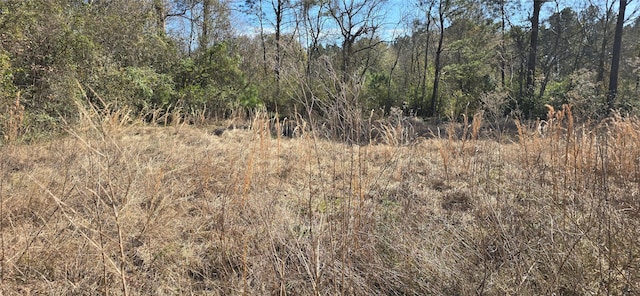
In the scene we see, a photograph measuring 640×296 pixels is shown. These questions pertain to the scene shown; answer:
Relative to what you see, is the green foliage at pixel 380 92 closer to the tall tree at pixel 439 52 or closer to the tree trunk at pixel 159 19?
the tall tree at pixel 439 52

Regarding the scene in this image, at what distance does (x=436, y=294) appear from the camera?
53.4 inches

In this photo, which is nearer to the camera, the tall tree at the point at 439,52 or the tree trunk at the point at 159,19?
the tree trunk at the point at 159,19

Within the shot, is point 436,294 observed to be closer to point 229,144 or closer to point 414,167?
point 414,167

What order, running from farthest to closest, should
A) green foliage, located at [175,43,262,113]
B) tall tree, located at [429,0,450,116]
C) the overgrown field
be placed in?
tall tree, located at [429,0,450,116] → green foliage, located at [175,43,262,113] → the overgrown field

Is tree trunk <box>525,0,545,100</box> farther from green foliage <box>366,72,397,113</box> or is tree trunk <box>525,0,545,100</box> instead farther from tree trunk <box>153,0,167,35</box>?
tree trunk <box>153,0,167,35</box>

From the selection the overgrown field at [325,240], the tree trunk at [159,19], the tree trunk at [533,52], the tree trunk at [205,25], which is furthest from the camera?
the tree trunk at [533,52]

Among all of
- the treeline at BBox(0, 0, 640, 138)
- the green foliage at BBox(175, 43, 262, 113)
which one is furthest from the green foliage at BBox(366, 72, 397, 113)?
the green foliage at BBox(175, 43, 262, 113)

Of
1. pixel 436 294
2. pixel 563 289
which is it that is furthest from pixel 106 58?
pixel 563 289

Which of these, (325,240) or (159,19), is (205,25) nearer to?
(159,19)

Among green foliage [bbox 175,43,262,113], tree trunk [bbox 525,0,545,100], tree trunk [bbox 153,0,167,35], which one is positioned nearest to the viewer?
tree trunk [bbox 153,0,167,35]

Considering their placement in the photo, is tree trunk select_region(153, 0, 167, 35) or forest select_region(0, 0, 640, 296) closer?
forest select_region(0, 0, 640, 296)

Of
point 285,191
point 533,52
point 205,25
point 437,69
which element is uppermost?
point 205,25

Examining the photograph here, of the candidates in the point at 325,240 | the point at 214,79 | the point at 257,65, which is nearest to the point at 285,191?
the point at 325,240

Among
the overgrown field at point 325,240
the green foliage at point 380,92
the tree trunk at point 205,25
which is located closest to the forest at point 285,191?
the overgrown field at point 325,240
